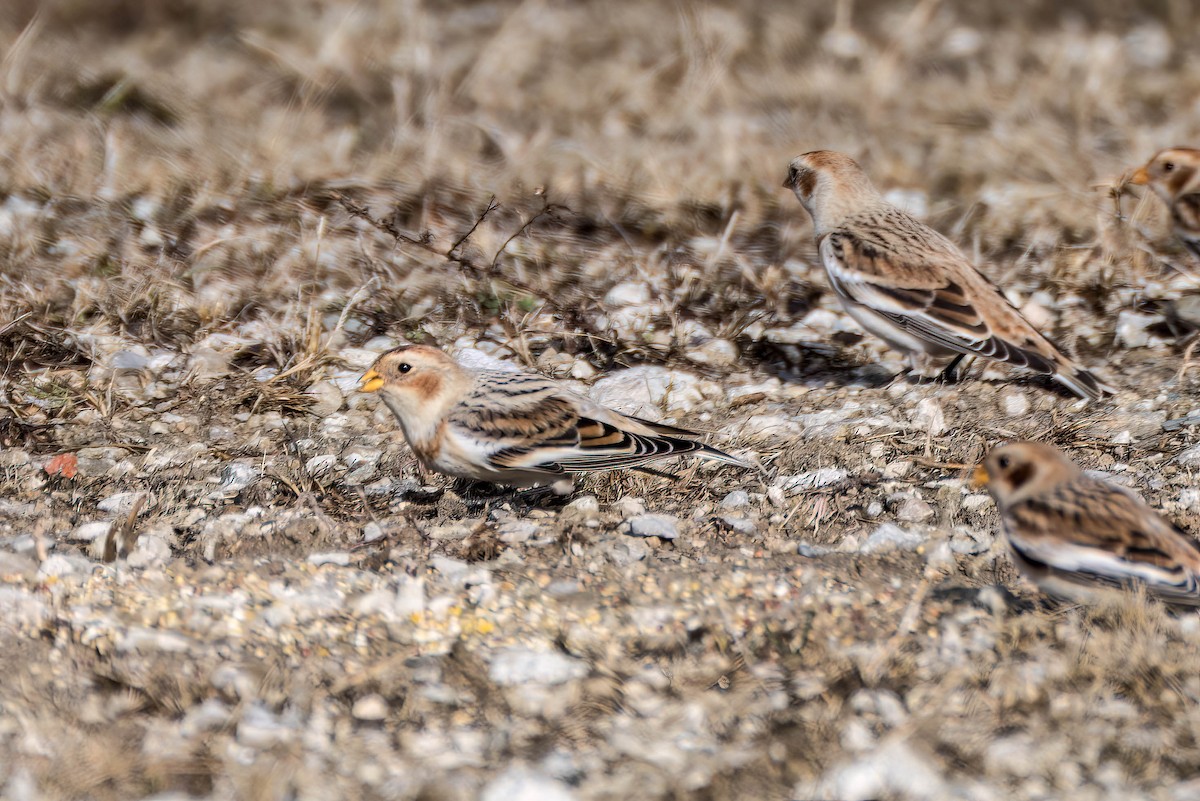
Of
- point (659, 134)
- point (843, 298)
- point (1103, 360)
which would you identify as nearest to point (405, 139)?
point (659, 134)

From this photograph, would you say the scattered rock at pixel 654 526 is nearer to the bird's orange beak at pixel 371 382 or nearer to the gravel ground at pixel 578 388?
the gravel ground at pixel 578 388

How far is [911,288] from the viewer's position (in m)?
4.98

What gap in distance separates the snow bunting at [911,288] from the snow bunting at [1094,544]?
53.9 inches

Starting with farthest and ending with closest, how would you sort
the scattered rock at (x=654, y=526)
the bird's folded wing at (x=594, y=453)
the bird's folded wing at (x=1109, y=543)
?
the bird's folded wing at (x=594, y=453), the scattered rock at (x=654, y=526), the bird's folded wing at (x=1109, y=543)

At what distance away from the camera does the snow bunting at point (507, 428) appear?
4051mm

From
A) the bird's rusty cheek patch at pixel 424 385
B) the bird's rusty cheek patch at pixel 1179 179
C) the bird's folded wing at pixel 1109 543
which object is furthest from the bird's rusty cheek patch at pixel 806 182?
the bird's folded wing at pixel 1109 543

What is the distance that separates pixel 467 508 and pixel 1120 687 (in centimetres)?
199

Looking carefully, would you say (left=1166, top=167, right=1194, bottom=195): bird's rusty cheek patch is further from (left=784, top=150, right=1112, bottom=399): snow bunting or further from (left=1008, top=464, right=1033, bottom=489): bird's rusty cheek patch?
(left=1008, top=464, right=1033, bottom=489): bird's rusty cheek patch

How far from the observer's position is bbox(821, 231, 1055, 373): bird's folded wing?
190 inches

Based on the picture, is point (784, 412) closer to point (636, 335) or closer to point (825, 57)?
point (636, 335)

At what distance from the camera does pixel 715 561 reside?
12.4 feet

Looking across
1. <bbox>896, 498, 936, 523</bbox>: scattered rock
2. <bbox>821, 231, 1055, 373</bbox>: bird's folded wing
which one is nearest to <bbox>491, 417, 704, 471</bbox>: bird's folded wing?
<bbox>896, 498, 936, 523</bbox>: scattered rock

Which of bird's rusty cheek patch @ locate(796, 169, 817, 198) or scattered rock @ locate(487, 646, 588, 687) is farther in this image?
bird's rusty cheek patch @ locate(796, 169, 817, 198)

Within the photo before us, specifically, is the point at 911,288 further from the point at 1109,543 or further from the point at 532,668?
the point at 532,668
